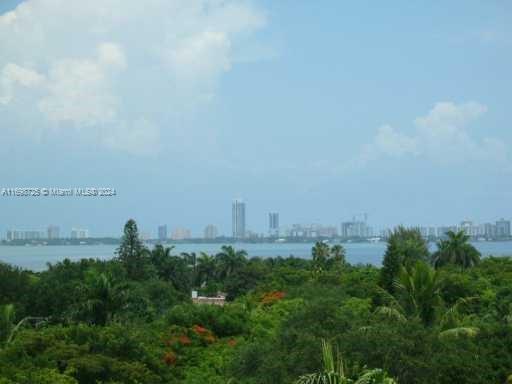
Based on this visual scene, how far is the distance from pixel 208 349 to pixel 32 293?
15.0 metres

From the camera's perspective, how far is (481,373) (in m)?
17.0

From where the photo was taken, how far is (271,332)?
24.2m

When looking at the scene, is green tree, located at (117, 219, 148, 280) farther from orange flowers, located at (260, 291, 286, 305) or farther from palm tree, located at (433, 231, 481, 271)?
palm tree, located at (433, 231, 481, 271)

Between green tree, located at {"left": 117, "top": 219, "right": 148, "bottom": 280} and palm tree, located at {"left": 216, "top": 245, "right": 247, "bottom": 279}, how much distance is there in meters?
17.4

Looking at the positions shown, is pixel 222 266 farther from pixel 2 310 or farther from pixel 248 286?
pixel 2 310

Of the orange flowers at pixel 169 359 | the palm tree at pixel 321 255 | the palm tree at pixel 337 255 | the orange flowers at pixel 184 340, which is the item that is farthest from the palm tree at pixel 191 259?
the orange flowers at pixel 169 359

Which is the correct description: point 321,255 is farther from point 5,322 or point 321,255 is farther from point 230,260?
point 5,322

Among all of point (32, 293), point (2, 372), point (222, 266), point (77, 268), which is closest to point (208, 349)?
point (2, 372)

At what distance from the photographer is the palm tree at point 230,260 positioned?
68812 millimetres

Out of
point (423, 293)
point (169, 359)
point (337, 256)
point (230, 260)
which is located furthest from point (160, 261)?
point (423, 293)

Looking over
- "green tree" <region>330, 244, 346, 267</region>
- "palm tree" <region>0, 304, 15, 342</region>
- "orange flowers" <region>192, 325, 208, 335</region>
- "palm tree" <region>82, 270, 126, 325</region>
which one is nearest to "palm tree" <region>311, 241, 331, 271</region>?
"green tree" <region>330, 244, 346, 267</region>

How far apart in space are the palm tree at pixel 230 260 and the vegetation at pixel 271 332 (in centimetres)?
2161

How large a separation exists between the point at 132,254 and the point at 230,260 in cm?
1888

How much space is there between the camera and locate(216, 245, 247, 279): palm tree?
68.8m
